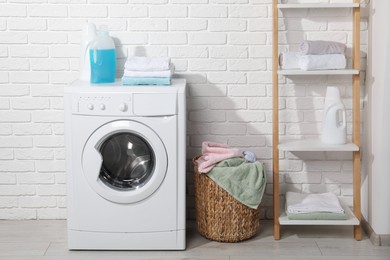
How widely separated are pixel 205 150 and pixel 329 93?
0.72 meters

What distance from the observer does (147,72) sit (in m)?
3.73

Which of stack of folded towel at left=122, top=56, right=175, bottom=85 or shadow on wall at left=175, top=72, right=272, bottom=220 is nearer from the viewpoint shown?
stack of folded towel at left=122, top=56, right=175, bottom=85

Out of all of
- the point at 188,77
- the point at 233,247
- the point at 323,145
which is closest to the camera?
the point at 233,247

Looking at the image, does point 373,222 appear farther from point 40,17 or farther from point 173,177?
point 40,17

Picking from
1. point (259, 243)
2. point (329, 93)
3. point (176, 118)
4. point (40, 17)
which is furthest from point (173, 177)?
point (40, 17)

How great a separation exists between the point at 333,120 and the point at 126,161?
1.11m

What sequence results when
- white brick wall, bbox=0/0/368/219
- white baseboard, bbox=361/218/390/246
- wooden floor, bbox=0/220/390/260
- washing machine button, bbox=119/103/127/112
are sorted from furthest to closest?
white brick wall, bbox=0/0/368/219 → white baseboard, bbox=361/218/390/246 → wooden floor, bbox=0/220/390/260 → washing machine button, bbox=119/103/127/112

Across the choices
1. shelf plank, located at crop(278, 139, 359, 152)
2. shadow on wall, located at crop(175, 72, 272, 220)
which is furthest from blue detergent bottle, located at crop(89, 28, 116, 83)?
shelf plank, located at crop(278, 139, 359, 152)

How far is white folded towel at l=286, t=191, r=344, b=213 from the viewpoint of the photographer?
3.89 meters

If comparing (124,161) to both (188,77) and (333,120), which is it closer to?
(188,77)

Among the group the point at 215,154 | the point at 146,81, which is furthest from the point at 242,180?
the point at 146,81

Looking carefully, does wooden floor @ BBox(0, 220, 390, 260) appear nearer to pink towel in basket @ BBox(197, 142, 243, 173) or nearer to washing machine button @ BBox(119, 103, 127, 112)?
pink towel in basket @ BBox(197, 142, 243, 173)

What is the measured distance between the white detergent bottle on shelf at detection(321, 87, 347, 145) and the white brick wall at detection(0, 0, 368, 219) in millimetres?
211

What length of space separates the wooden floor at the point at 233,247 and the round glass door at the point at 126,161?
14.3 inches
